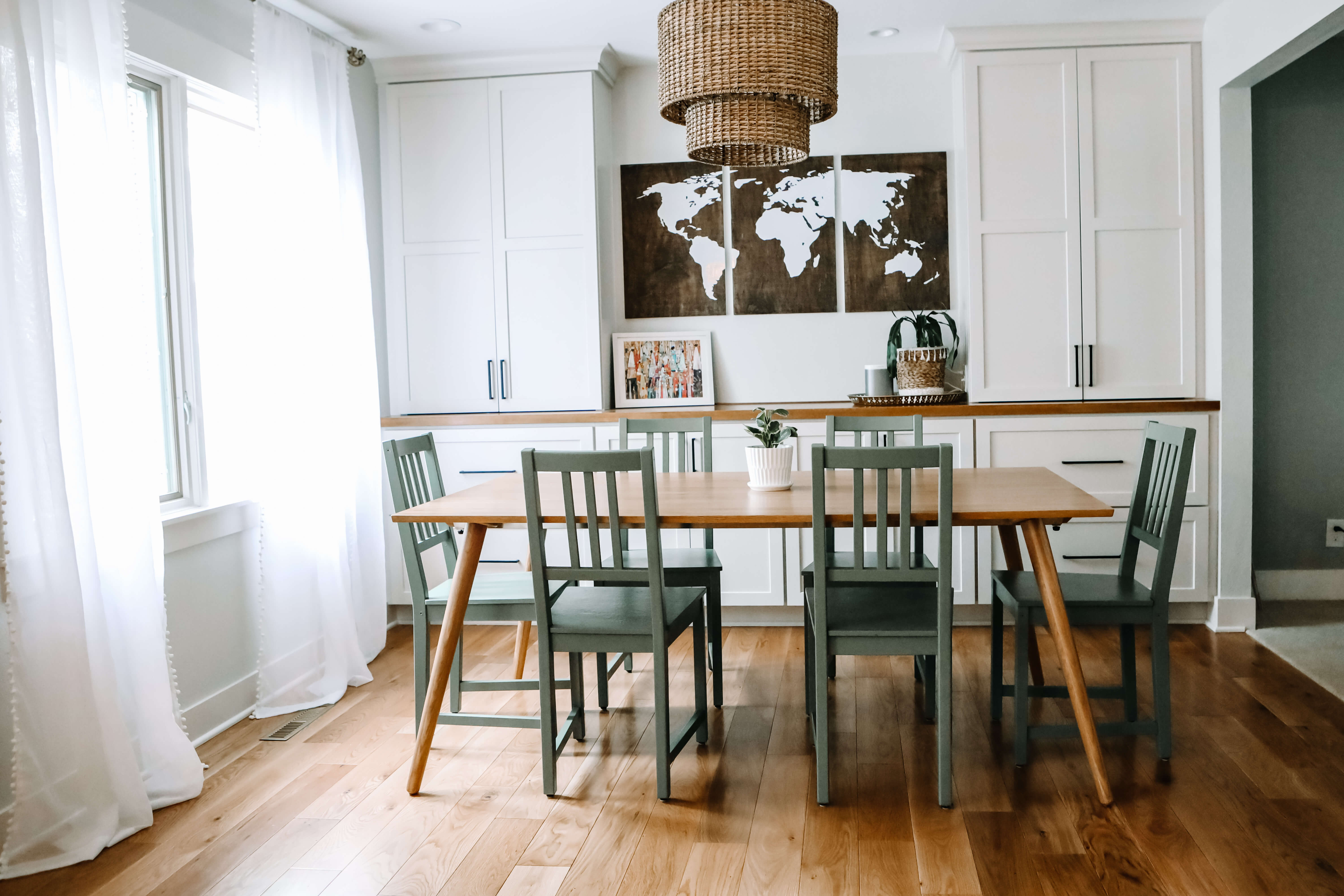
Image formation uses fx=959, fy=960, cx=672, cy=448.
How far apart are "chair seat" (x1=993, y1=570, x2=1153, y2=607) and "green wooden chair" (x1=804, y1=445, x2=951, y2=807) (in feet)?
0.93

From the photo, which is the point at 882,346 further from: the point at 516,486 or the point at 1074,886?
the point at 1074,886

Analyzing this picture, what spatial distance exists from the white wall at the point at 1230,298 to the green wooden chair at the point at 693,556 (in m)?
2.03

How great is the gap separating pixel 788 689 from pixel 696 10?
83.4 inches

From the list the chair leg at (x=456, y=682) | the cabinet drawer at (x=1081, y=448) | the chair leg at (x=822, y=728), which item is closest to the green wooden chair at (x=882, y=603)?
the chair leg at (x=822, y=728)

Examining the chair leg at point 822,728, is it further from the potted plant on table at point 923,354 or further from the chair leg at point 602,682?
the potted plant on table at point 923,354

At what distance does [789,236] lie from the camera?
4355mm

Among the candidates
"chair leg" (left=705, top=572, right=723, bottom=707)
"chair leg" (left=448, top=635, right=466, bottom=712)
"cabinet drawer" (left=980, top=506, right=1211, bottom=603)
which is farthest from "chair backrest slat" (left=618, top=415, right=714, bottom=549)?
"cabinet drawer" (left=980, top=506, right=1211, bottom=603)

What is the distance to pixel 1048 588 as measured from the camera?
238 cm

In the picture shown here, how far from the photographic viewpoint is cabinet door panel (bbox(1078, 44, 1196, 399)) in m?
3.86

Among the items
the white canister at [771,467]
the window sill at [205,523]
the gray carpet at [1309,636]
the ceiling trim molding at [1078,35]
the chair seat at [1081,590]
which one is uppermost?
the ceiling trim molding at [1078,35]

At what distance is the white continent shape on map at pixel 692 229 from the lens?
4.39 metres

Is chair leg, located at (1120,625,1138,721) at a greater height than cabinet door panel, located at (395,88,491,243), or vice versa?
cabinet door panel, located at (395,88,491,243)

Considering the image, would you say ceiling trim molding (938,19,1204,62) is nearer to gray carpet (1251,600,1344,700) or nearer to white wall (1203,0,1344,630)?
white wall (1203,0,1344,630)

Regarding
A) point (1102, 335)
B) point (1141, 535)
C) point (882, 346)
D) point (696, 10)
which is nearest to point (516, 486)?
point (696, 10)
